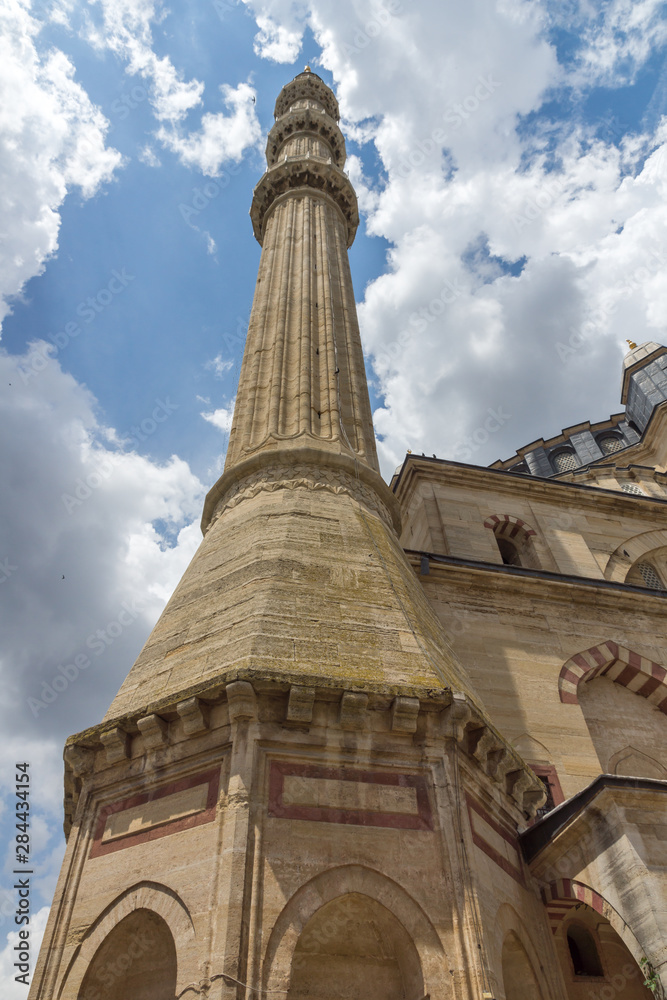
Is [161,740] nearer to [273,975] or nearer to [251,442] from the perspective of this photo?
[273,975]

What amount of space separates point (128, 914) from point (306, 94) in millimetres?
24561

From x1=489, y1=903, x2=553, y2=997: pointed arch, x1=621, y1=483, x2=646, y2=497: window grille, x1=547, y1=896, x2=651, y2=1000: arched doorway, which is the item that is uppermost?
x1=621, y1=483, x2=646, y2=497: window grille

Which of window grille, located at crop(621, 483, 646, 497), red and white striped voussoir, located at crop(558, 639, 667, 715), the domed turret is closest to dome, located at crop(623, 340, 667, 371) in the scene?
the domed turret

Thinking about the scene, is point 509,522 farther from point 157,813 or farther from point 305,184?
point 157,813

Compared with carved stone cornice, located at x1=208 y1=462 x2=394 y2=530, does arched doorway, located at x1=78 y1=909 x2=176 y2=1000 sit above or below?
below

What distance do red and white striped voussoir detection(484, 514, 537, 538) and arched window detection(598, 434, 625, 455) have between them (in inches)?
810

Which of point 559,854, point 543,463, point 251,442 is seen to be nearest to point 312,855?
point 559,854

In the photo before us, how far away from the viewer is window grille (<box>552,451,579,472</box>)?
3428cm

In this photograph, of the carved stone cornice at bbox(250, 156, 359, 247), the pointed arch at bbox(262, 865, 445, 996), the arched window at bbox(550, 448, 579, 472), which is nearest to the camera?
the pointed arch at bbox(262, 865, 445, 996)

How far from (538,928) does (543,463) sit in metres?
30.9

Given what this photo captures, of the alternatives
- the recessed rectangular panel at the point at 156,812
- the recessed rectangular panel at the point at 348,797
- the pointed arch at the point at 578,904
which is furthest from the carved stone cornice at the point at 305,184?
the pointed arch at the point at 578,904

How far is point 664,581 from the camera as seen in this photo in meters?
14.9

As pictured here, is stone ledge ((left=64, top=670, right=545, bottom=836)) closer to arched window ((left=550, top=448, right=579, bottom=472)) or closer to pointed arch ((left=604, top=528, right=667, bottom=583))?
pointed arch ((left=604, top=528, right=667, bottom=583))

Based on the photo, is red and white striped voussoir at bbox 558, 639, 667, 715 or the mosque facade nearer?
the mosque facade
